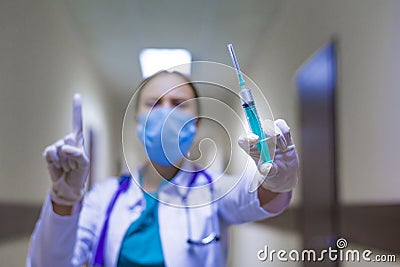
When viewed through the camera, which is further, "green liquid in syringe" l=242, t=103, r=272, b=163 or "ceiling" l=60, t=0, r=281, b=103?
"ceiling" l=60, t=0, r=281, b=103

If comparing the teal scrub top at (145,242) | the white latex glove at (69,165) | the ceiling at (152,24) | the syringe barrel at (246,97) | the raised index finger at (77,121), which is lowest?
the teal scrub top at (145,242)

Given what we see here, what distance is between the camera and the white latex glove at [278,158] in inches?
20.7

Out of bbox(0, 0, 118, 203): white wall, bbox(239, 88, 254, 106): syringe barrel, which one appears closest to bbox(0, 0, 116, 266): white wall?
bbox(0, 0, 118, 203): white wall

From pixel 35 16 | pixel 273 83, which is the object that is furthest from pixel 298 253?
pixel 35 16

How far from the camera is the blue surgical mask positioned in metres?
0.58

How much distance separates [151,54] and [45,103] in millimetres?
166

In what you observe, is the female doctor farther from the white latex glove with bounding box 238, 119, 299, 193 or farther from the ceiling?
the ceiling

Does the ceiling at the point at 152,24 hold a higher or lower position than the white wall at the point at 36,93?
higher

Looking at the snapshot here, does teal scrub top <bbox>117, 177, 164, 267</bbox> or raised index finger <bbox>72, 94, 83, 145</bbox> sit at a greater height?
raised index finger <bbox>72, 94, 83, 145</bbox>

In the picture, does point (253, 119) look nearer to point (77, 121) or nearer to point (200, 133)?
point (200, 133)

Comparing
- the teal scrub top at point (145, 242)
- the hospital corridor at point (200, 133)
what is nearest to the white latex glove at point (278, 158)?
the hospital corridor at point (200, 133)

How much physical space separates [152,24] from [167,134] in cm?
24

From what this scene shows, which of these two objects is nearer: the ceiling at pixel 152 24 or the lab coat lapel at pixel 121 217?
the lab coat lapel at pixel 121 217

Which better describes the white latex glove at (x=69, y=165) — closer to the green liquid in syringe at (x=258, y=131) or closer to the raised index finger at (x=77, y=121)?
the raised index finger at (x=77, y=121)
